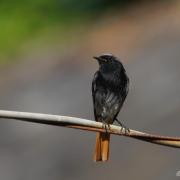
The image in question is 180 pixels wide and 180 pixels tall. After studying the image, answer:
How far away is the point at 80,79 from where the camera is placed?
14.3 m

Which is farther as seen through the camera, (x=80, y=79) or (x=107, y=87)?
(x=80, y=79)

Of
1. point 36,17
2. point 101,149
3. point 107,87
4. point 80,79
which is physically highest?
point 36,17

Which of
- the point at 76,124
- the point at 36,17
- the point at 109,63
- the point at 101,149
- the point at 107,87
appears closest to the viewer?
the point at 76,124

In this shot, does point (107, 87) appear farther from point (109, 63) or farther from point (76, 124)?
point (76, 124)

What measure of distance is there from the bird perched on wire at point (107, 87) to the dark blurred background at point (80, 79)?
403 cm

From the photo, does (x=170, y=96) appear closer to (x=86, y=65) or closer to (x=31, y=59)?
(x=86, y=65)

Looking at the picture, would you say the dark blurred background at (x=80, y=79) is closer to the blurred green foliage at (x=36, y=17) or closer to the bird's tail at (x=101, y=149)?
the blurred green foliage at (x=36, y=17)

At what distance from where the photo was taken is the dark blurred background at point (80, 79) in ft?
36.9

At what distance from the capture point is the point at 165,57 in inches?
555

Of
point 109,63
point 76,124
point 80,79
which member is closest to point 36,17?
point 80,79

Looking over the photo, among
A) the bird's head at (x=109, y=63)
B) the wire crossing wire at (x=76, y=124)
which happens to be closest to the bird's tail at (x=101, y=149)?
the bird's head at (x=109, y=63)

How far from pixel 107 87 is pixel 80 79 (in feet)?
26.5

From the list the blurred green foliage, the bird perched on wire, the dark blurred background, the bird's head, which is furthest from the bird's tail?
the blurred green foliage

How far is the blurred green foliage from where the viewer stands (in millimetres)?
16656
